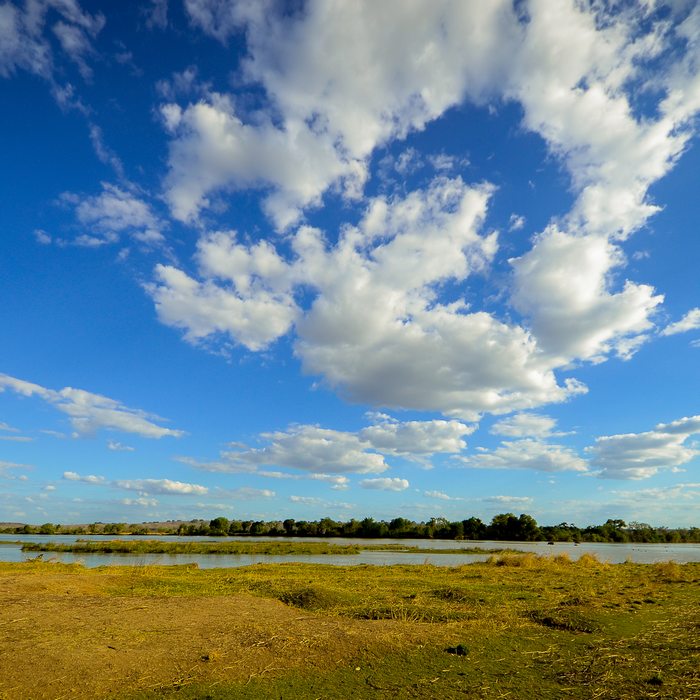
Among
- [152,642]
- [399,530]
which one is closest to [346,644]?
[152,642]

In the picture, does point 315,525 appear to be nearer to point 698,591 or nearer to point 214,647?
point 698,591

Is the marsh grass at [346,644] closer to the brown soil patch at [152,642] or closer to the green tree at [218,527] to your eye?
the brown soil patch at [152,642]

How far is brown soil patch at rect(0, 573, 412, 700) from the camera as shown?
10344 millimetres

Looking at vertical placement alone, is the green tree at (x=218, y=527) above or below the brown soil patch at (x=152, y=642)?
above

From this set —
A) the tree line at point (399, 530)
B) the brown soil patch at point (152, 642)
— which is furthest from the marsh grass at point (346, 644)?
the tree line at point (399, 530)

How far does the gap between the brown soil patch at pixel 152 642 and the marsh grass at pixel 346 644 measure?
0.05m

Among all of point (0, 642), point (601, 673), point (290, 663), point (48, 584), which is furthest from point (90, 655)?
point (48, 584)

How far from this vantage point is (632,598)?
2495 centimetres

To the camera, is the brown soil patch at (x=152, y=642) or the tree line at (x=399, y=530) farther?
the tree line at (x=399, y=530)

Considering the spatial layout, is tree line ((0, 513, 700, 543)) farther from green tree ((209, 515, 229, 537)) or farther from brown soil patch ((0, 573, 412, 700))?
brown soil patch ((0, 573, 412, 700))

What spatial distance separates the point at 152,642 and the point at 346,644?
5.27 meters

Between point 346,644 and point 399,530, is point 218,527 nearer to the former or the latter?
point 399,530

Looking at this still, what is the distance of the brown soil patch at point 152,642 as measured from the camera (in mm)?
10344

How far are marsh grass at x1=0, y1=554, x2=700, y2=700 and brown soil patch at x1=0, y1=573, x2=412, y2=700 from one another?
0.05 metres
